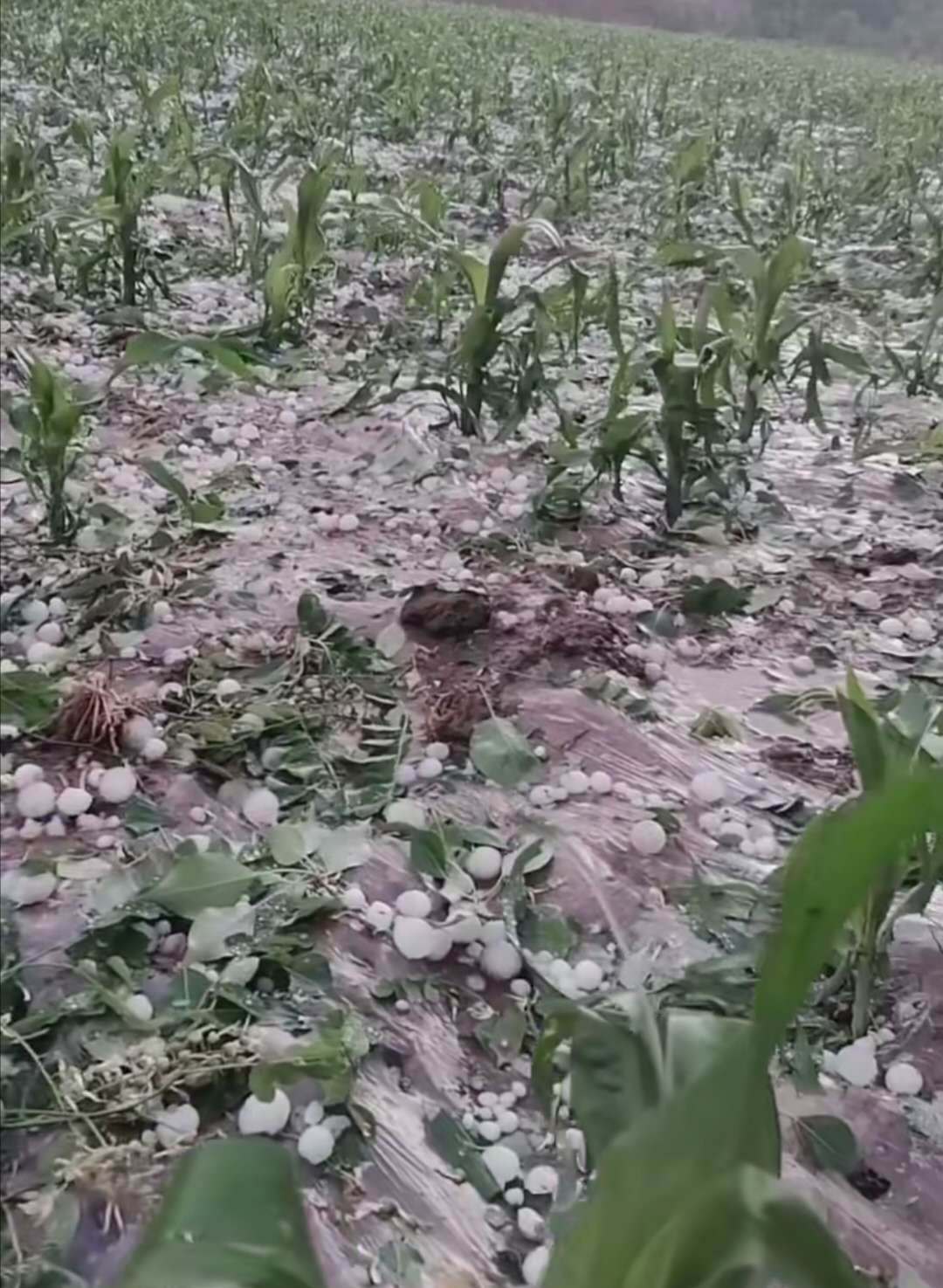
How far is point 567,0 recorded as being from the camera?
929 inches

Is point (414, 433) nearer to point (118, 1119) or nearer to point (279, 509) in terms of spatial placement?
point (279, 509)

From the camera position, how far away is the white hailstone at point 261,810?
1.03 m

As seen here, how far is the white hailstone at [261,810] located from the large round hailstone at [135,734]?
0.12 m

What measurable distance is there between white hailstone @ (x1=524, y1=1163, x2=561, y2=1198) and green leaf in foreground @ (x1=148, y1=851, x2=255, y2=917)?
0.28 metres

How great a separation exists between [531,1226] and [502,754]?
46cm

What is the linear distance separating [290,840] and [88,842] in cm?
16

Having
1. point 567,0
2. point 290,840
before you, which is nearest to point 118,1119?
point 290,840

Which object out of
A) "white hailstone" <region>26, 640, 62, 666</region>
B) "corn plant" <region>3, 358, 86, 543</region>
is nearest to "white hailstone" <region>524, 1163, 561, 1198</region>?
"white hailstone" <region>26, 640, 62, 666</region>

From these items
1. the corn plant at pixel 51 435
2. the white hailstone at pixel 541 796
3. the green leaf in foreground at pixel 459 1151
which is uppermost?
the corn plant at pixel 51 435

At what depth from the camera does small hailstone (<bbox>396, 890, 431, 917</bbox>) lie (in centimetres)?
93

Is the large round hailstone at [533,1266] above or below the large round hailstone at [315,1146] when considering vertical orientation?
below

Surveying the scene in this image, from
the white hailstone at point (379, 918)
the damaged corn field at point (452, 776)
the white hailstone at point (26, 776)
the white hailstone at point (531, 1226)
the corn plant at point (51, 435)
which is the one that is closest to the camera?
the damaged corn field at point (452, 776)

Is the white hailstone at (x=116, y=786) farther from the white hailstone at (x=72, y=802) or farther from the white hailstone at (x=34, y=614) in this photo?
the white hailstone at (x=34, y=614)

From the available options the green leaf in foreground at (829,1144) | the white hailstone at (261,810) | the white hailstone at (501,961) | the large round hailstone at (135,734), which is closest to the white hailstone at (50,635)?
the large round hailstone at (135,734)
